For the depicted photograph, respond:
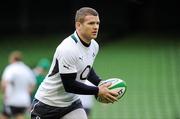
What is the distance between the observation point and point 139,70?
21.3 m

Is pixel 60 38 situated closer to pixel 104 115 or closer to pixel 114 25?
pixel 114 25

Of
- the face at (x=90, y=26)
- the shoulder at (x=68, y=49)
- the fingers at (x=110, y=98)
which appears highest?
the face at (x=90, y=26)

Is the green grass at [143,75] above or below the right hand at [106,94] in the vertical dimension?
below

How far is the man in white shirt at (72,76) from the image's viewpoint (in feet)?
21.4

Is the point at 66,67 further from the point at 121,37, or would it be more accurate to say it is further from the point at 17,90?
the point at 121,37

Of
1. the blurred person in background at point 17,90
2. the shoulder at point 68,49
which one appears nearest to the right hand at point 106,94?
the shoulder at point 68,49

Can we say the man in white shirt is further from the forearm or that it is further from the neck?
the forearm

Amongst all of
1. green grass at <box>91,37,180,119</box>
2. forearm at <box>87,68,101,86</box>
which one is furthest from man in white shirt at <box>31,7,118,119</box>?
green grass at <box>91,37,180,119</box>

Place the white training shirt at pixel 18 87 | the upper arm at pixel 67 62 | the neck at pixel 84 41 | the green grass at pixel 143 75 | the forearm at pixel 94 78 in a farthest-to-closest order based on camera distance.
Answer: the green grass at pixel 143 75 < the white training shirt at pixel 18 87 < the forearm at pixel 94 78 < the neck at pixel 84 41 < the upper arm at pixel 67 62

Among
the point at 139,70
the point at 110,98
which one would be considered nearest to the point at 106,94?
the point at 110,98

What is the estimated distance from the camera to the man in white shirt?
652 centimetres

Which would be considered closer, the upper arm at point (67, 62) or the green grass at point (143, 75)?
the upper arm at point (67, 62)

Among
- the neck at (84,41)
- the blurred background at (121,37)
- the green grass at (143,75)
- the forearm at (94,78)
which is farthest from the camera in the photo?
the blurred background at (121,37)

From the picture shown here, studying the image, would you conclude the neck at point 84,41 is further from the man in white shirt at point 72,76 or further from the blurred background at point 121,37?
the blurred background at point 121,37
